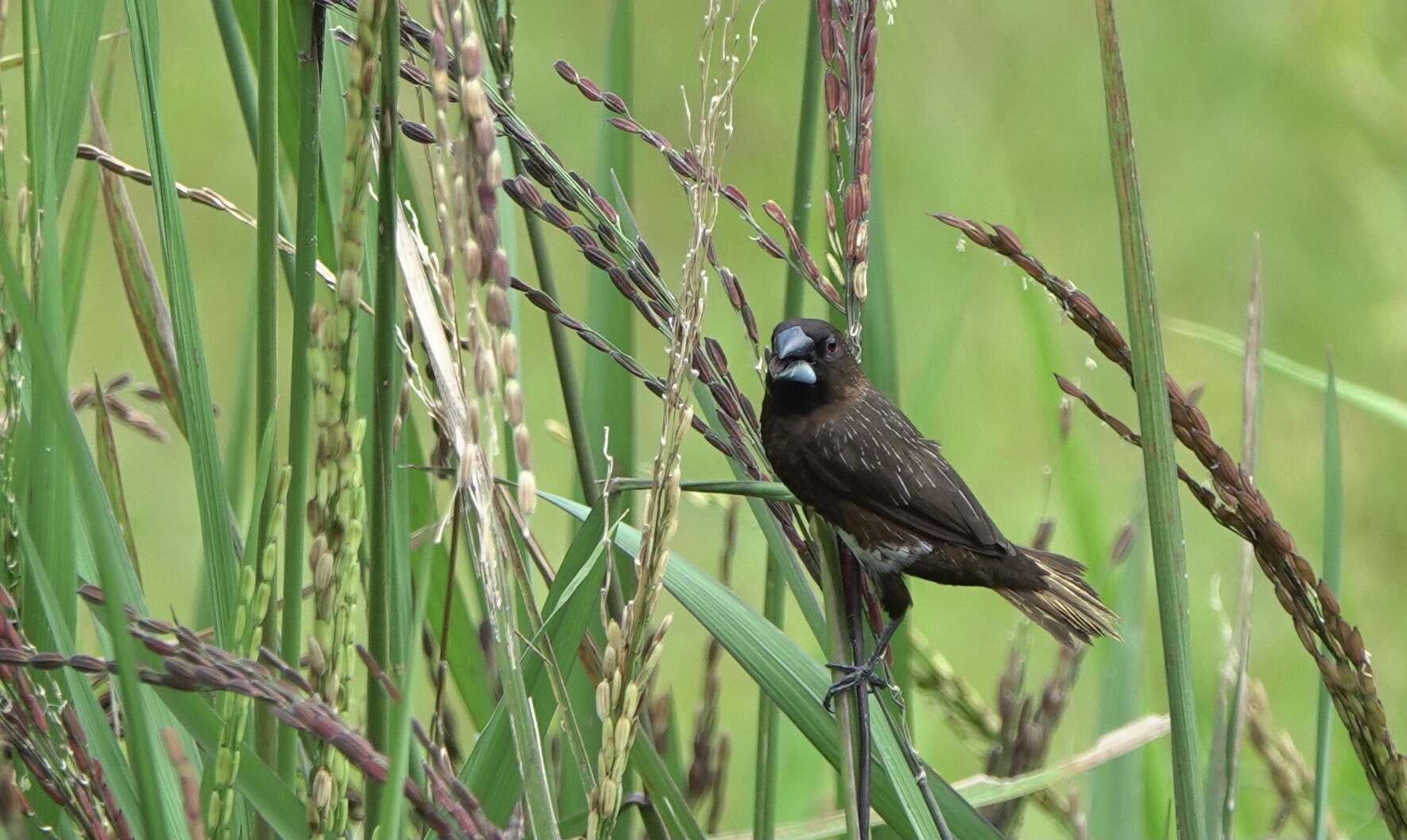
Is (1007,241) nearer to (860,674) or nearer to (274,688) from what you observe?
(860,674)

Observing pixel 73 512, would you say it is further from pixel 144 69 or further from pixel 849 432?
pixel 849 432

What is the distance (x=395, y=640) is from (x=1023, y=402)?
4497 mm

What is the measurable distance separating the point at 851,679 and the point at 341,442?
578 mm

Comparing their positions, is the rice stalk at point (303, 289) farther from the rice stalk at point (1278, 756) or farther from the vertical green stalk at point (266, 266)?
the rice stalk at point (1278, 756)

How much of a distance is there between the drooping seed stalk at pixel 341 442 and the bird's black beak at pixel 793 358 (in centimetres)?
75

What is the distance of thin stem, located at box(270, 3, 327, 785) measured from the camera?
1044 millimetres

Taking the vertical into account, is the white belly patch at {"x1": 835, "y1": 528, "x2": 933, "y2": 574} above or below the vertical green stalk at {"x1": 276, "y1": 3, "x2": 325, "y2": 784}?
below

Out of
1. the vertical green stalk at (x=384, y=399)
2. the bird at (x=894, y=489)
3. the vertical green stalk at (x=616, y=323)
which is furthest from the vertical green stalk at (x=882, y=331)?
the vertical green stalk at (x=384, y=399)

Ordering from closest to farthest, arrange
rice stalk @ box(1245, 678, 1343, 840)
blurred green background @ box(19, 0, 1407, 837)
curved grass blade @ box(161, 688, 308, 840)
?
curved grass blade @ box(161, 688, 308, 840)
rice stalk @ box(1245, 678, 1343, 840)
blurred green background @ box(19, 0, 1407, 837)

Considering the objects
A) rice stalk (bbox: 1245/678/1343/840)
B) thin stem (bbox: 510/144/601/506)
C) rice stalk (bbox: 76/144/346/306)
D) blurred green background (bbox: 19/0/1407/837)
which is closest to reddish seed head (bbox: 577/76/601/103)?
thin stem (bbox: 510/144/601/506)

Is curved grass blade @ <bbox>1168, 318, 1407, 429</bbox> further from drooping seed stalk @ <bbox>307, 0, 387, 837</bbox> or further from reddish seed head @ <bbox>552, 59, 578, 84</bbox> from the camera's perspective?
drooping seed stalk @ <bbox>307, 0, 387, 837</bbox>

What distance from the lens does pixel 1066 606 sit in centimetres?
176

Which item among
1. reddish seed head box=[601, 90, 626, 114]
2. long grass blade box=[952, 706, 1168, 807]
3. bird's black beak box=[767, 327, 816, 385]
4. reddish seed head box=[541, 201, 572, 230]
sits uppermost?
reddish seed head box=[601, 90, 626, 114]

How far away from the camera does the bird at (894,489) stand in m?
1.66
